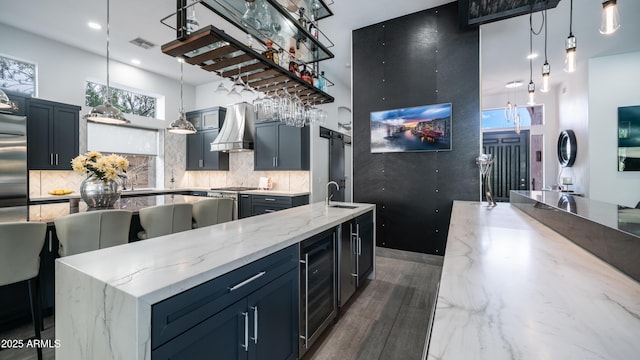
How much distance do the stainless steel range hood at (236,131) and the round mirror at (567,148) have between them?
6.83 meters

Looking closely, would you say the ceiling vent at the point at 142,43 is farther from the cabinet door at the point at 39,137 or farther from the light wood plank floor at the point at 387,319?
the light wood plank floor at the point at 387,319

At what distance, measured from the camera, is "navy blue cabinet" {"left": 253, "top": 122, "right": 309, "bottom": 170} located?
4867mm

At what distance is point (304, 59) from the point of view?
276 cm

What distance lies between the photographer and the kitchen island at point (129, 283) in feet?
2.78

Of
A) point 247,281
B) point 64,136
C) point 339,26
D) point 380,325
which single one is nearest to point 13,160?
point 64,136

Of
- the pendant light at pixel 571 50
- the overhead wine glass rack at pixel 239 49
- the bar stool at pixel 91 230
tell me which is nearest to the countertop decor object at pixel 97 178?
the bar stool at pixel 91 230

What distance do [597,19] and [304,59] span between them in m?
4.34

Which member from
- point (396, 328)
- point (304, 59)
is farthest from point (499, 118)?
point (396, 328)

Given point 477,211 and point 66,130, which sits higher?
point 66,130

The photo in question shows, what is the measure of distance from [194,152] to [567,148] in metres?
8.60

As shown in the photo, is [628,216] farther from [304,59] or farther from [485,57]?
[485,57]

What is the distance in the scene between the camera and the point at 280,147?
509cm

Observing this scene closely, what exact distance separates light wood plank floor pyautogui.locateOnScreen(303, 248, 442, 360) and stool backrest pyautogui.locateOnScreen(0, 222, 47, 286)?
207 cm

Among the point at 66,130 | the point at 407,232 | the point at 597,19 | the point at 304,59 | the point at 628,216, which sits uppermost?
the point at 597,19
